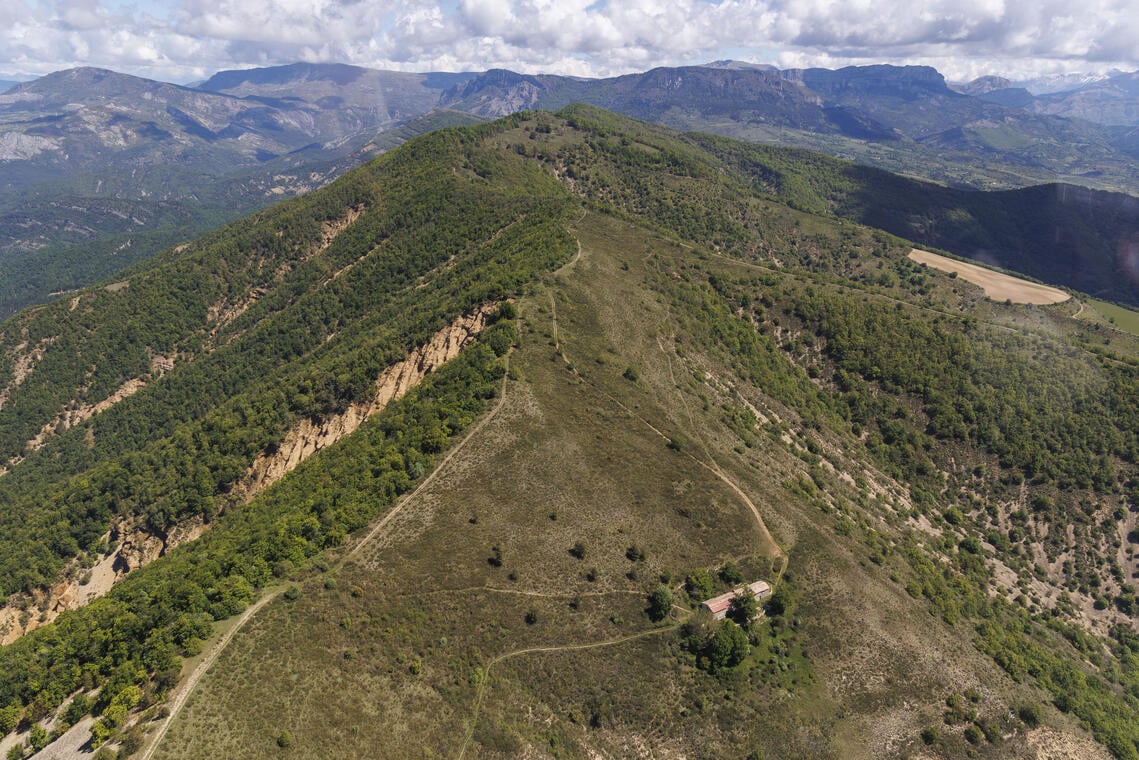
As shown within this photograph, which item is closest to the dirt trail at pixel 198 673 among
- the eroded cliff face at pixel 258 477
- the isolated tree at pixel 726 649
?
the isolated tree at pixel 726 649

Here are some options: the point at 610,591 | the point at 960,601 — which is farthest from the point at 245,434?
the point at 960,601

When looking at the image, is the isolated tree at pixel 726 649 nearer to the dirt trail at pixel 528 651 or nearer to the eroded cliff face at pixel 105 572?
the dirt trail at pixel 528 651

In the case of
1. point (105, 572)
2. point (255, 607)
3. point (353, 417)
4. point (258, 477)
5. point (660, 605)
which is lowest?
point (105, 572)

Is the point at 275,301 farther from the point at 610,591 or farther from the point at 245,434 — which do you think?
the point at 610,591

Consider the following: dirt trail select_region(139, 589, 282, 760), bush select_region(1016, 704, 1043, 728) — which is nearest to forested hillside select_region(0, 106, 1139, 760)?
dirt trail select_region(139, 589, 282, 760)

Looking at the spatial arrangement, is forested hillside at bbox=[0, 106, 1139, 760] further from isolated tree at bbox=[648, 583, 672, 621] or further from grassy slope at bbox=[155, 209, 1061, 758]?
isolated tree at bbox=[648, 583, 672, 621]

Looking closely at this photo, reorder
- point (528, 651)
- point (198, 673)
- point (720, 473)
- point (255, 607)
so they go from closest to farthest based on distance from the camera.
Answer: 1. point (198, 673)
2. point (255, 607)
3. point (528, 651)
4. point (720, 473)

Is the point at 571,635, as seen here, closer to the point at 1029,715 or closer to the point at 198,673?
the point at 198,673

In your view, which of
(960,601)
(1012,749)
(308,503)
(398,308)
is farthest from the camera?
(398,308)

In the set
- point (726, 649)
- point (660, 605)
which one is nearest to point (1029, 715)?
point (726, 649)
